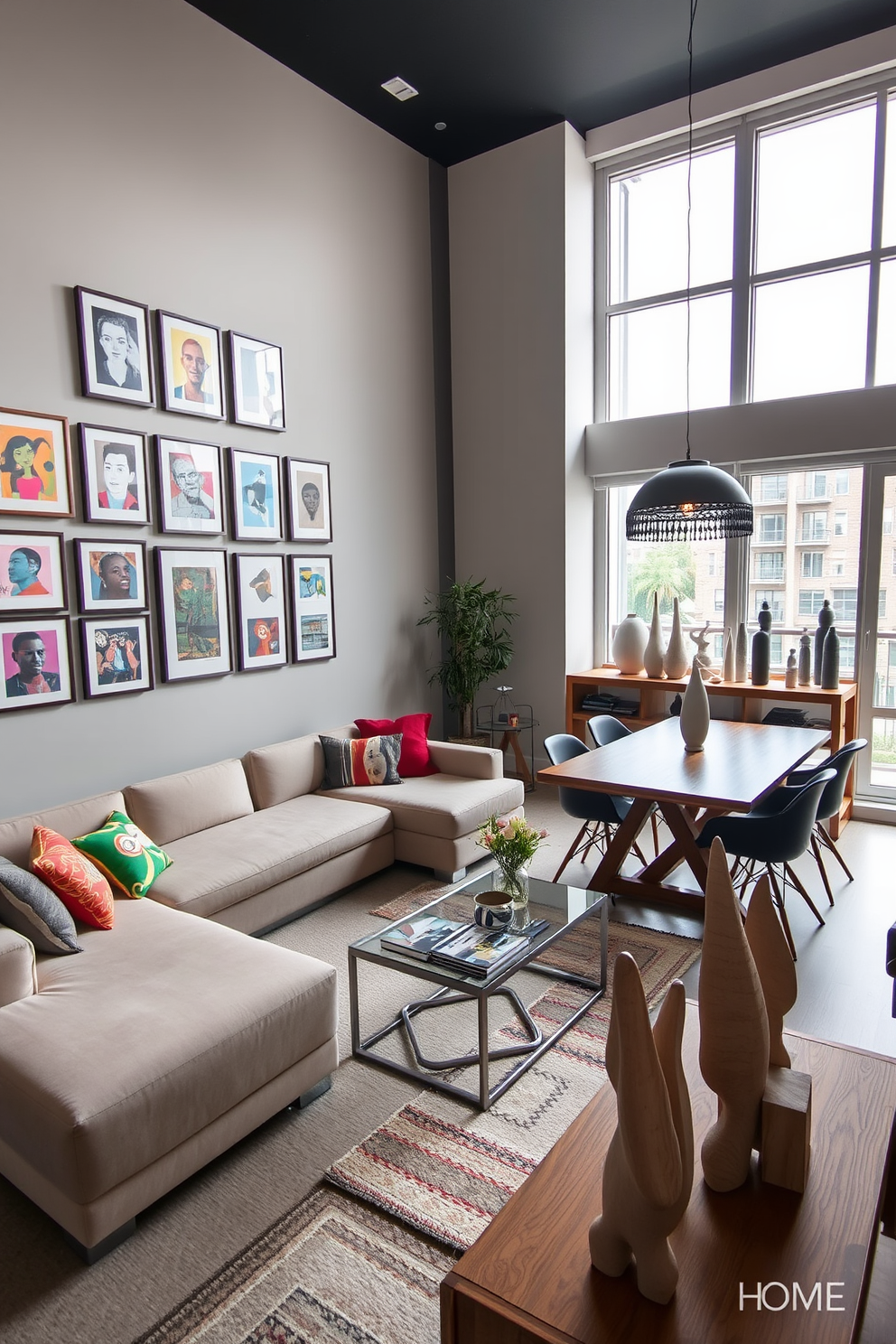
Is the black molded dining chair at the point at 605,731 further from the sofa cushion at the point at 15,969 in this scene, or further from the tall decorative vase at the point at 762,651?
the sofa cushion at the point at 15,969

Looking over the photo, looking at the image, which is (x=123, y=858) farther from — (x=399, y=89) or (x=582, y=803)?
(x=399, y=89)

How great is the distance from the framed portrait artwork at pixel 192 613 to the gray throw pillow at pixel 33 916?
1.61m

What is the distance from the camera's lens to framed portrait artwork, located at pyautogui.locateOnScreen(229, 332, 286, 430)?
4.44 metres

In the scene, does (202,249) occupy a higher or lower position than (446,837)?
higher

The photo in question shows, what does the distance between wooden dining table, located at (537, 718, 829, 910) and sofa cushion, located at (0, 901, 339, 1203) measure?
5.05ft

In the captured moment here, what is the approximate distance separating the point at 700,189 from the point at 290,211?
2869 mm

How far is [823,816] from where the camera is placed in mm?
3664

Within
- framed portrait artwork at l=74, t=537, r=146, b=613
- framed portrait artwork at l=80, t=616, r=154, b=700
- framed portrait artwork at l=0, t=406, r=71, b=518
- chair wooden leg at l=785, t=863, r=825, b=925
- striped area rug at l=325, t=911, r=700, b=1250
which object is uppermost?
framed portrait artwork at l=0, t=406, r=71, b=518

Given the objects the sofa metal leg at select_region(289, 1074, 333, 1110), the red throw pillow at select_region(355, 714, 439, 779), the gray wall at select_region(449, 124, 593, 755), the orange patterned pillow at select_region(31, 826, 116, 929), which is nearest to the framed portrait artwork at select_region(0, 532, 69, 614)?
the orange patterned pillow at select_region(31, 826, 116, 929)

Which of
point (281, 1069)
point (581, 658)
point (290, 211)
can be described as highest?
point (290, 211)

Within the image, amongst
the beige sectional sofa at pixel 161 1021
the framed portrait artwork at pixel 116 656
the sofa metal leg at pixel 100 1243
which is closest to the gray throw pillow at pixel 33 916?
the beige sectional sofa at pixel 161 1021

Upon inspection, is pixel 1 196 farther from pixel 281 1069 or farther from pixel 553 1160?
pixel 553 1160

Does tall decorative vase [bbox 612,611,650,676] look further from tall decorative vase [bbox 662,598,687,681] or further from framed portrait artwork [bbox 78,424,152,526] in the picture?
framed portrait artwork [bbox 78,424,152,526]

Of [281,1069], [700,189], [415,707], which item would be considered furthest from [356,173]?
[281,1069]
